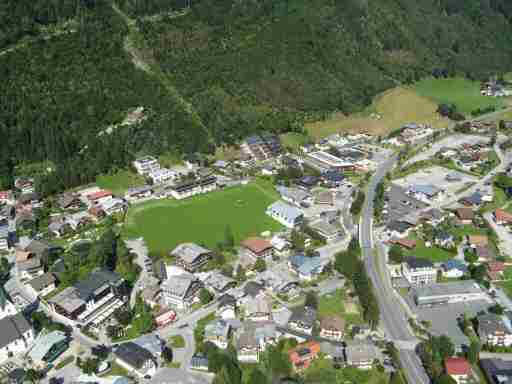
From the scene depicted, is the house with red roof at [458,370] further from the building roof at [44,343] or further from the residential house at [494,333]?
the building roof at [44,343]

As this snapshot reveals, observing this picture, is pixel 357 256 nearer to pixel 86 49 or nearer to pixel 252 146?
pixel 252 146

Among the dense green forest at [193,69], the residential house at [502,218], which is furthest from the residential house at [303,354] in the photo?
the dense green forest at [193,69]

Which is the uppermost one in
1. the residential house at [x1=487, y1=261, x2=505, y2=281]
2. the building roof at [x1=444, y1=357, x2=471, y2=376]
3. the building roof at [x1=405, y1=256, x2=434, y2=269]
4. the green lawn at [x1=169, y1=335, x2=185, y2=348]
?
the building roof at [x1=405, y1=256, x2=434, y2=269]

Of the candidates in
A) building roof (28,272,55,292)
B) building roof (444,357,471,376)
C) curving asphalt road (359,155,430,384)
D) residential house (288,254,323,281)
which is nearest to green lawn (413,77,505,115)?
curving asphalt road (359,155,430,384)

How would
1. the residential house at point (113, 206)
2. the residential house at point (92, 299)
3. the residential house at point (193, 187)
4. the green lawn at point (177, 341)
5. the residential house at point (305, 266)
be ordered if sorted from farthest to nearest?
the residential house at point (193, 187) < the residential house at point (113, 206) < the residential house at point (305, 266) < the residential house at point (92, 299) < the green lawn at point (177, 341)

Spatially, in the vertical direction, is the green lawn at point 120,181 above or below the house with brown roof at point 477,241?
below

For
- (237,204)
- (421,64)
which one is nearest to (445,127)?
(421,64)

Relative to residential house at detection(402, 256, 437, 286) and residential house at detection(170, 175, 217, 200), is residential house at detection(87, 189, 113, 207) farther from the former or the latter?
residential house at detection(402, 256, 437, 286)

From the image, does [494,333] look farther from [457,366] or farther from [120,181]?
[120,181]
